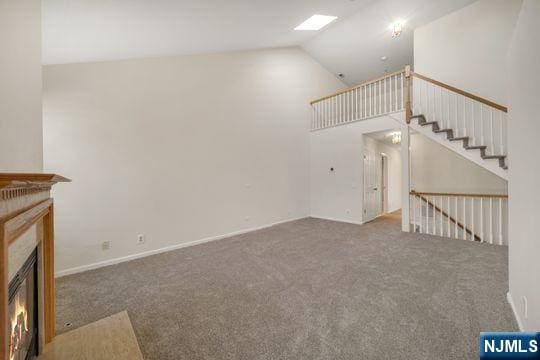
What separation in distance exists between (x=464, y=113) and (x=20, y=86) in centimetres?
Answer: 583

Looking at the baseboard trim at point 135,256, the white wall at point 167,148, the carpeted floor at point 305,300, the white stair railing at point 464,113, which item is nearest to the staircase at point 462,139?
the white stair railing at point 464,113

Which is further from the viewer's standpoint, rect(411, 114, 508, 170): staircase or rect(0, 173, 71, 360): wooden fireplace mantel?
rect(411, 114, 508, 170): staircase

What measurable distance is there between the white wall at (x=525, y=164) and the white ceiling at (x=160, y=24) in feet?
9.51

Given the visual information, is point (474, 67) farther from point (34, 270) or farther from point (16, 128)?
point (34, 270)

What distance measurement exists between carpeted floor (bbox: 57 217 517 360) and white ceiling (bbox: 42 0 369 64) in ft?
8.88

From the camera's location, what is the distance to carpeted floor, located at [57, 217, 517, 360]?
1660mm

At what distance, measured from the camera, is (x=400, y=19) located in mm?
4988

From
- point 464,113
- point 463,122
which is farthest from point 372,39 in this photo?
point 463,122

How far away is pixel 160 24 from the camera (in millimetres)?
2709

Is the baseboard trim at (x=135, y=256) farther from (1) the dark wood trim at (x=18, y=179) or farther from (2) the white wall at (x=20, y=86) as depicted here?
(1) the dark wood trim at (x=18, y=179)

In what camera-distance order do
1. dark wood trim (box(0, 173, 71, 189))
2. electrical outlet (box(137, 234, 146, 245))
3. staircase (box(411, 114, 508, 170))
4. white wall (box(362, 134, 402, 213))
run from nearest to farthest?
1. dark wood trim (box(0, 173, 71, 189))
2. electrical outlet (box(137, 234, 146, 245))
3. staircase (box(411, 114, 508, 170))
4. white wall (box(362, 134, 402, 213))

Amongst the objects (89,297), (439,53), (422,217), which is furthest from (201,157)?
(439,53)

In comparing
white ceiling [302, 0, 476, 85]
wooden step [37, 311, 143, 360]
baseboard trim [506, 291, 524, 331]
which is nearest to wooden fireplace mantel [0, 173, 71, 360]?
wooden step [37, 311, 143, 360]

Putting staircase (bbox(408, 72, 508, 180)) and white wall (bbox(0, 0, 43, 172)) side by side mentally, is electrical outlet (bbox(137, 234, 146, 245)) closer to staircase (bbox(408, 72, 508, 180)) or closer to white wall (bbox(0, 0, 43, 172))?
white wall (bbox(0, 0, 43, 172))
